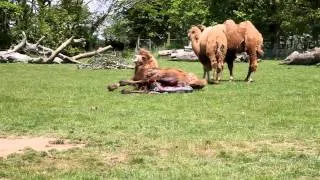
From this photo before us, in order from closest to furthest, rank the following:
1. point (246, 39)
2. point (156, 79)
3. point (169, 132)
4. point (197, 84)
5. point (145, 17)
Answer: point (169, 132), point (156, 79), point (197, 84), point (246, 39), point (145, 17)

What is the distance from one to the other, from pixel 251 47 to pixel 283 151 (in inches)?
441

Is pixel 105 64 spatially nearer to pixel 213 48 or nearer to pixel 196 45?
pixel 196 45

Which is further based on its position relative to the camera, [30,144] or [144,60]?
[144,60]

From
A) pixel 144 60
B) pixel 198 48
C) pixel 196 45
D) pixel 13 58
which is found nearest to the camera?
pixel 144 60

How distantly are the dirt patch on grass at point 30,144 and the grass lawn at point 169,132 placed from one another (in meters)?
0.27

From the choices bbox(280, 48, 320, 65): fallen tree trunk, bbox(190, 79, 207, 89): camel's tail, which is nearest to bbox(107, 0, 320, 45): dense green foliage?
bbox(280, 48, 320, 65): fallen tree trunk

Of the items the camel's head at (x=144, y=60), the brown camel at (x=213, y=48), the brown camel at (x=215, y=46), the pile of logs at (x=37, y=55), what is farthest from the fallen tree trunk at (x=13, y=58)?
the camel's head at (x=144, y=60)

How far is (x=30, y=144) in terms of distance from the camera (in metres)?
8.56

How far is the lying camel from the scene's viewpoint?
15.3 meters

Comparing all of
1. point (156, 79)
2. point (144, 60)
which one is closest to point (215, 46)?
point (144, 60)

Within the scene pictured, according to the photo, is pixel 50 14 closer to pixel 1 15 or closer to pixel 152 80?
pixel 1 15

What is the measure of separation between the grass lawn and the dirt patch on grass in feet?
0.89

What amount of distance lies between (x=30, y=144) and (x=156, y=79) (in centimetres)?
707

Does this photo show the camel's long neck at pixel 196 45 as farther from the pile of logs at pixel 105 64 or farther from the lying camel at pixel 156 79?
the pile of logs at pixel 105 64
